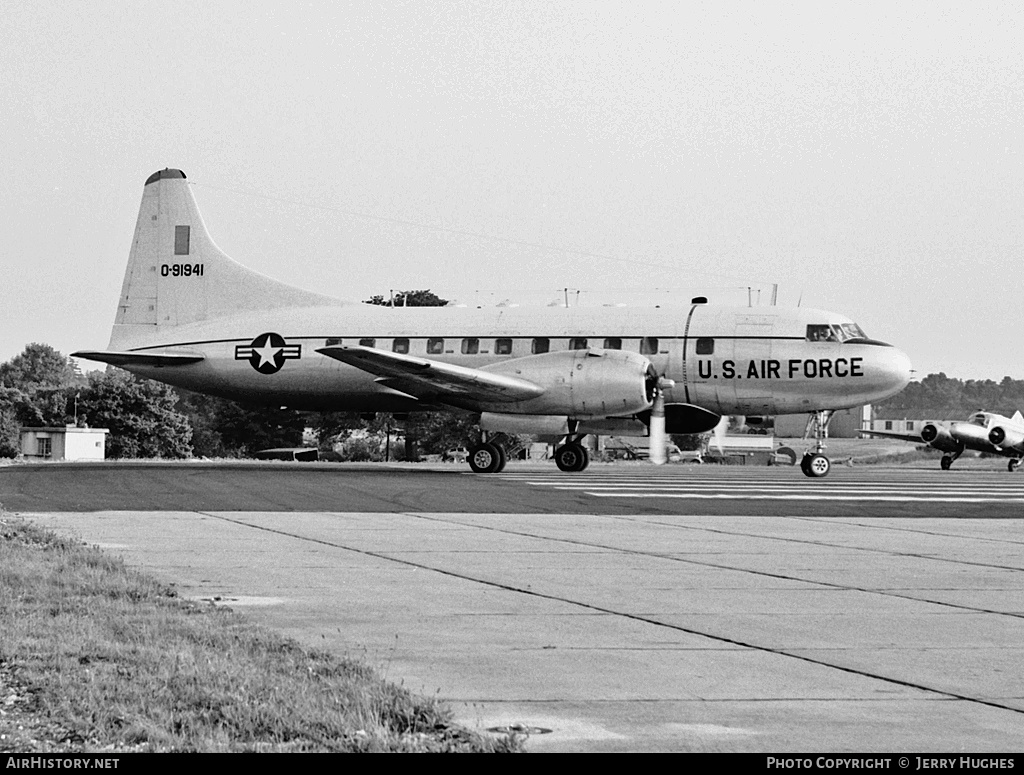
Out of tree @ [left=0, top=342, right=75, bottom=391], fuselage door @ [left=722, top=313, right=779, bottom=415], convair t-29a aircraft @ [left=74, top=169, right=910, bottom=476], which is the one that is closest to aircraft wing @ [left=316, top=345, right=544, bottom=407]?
convair t-29a aircraft @ [left=74, top=169, right=910, bottom=476]

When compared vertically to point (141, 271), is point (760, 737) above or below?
below

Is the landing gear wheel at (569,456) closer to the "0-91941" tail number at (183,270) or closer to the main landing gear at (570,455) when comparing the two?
the main landing gear at (570,455)

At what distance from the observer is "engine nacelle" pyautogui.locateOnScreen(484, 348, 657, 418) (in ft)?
101

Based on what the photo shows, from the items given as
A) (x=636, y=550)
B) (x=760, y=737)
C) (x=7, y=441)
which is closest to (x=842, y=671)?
(x=760, y=737)

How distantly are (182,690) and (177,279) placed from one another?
3262cm

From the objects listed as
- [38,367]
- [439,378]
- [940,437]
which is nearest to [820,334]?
[439,378]

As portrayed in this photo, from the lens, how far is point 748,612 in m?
9.77

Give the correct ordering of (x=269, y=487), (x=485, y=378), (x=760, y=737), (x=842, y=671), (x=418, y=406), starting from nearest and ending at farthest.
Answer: (x=760, y=737)
(x=842, y=671)
(x=269, y=487)
(x=485, y=378)
(x=418, y=406)

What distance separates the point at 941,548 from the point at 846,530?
2.37 m

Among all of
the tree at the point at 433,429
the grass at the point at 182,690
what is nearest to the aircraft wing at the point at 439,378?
the grass at the point at 182,690

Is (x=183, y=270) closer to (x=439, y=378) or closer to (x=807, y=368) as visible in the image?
(x=439, y=378)

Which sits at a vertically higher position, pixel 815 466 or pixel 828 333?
pixel 828 333

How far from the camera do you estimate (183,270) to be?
37.9 metres

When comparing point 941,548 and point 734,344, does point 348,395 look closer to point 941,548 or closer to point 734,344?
point 734,344
